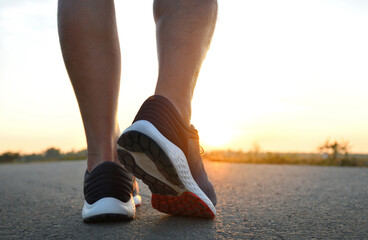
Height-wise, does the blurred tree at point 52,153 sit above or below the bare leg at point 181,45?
below

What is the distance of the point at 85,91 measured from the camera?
4.47ft

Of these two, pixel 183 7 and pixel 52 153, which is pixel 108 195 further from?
pixel 52 153

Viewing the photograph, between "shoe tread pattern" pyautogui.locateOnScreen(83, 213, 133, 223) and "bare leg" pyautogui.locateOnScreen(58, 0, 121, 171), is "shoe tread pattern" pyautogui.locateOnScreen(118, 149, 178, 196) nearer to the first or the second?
"shoe tread pattern" pyautogui.locateOnScreen(83, 213, 133, 223)

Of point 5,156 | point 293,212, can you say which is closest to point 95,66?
point 293,212

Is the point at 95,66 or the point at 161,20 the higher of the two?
the point at 161,20

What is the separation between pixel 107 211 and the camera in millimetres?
1249

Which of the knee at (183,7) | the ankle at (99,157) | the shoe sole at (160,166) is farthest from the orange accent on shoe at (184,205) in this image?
the knee at (183,7)

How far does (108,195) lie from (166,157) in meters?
0.38

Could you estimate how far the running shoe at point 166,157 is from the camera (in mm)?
1039

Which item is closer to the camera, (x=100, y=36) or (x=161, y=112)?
(x=161, y=112)

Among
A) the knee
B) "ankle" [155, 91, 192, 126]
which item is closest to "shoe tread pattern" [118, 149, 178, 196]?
"ankle" [155, 91, 192, 126]

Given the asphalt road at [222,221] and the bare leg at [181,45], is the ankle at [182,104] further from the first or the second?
the asphalt road at [222,221]

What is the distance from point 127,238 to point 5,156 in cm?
1015

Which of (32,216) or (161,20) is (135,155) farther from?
(32,216)
